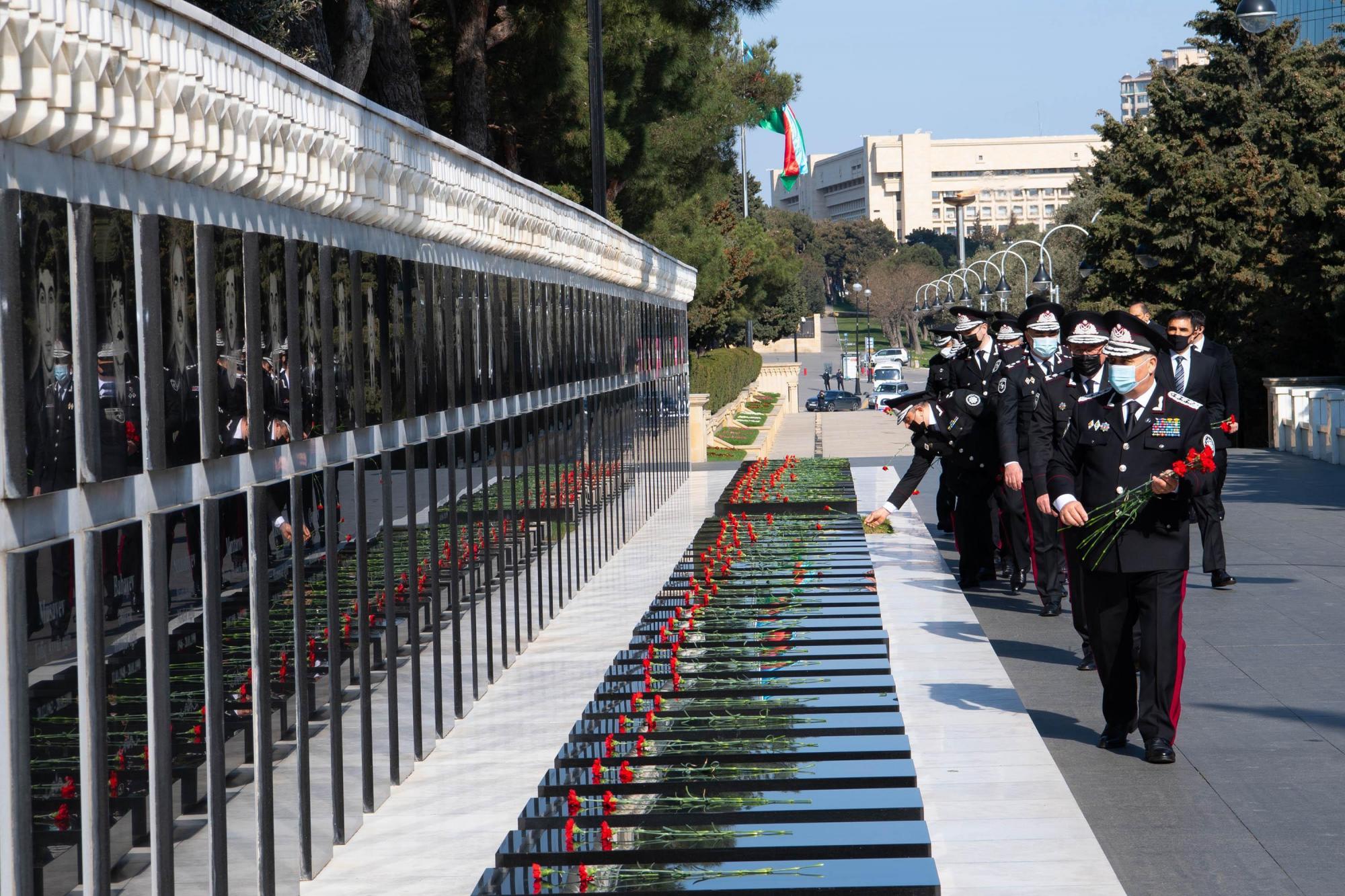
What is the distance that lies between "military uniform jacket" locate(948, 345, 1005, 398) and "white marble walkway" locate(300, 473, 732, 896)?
8.75 feet

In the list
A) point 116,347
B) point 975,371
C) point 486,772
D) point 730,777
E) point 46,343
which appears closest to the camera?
point 46,343

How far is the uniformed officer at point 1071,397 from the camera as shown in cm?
813

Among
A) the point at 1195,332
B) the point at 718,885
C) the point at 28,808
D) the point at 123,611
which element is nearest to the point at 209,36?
the point at 123,611

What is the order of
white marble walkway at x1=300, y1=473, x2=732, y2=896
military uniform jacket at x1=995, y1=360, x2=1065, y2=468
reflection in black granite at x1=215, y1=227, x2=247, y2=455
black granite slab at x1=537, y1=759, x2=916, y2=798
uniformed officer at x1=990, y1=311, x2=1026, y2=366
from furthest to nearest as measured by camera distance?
uniformed officer at x1=990, y1=311, x2=1026, y2=366 → military uniform jacket at x1=995, y1=360, x2=1065, y2=468 → white marble walkway at x1=300, y1=473, x2=732, y2=896 → black granite slab at x1=537, y1=759, x2=916, y2=798 → reflection in black granite at x1=215, y1=227, x2=247, y2=455

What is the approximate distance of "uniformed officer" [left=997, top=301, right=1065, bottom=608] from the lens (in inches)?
413

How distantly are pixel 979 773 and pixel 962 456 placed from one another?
4906 millimetres

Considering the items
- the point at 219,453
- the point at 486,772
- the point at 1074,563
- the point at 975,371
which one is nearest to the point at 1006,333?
the point at 975,371

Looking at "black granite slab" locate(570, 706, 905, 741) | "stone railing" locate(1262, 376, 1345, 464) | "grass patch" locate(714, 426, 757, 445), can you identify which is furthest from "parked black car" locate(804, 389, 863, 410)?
"black granite slab" locate(570, 706, 905, 741)

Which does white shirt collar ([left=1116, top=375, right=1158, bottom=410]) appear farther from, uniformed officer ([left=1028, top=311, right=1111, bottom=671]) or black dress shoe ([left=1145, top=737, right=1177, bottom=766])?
black dress shoe ([left=1145, top=737, right=1177, bottom=766])

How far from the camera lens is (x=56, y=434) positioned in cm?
373

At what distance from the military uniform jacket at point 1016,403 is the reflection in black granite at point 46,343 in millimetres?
7479

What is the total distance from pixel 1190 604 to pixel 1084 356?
260cm

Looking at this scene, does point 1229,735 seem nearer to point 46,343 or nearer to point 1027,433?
point 1027,433

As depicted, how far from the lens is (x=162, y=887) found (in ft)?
13.9
